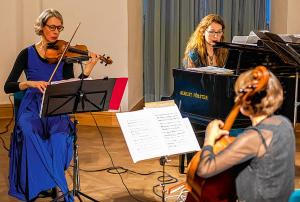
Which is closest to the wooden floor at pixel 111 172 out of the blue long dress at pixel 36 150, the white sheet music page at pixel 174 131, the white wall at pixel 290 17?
the blue long dress at pixel 36 150

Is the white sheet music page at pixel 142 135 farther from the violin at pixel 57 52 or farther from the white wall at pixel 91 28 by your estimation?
the white wall at pixel 91 28

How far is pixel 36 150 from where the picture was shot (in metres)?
3.80

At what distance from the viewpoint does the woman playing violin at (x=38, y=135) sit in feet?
12.4

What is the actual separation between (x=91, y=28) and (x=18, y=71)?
2.59 metres

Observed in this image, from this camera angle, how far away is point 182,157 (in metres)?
4.62

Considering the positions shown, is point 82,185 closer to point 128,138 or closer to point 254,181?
point 128,138

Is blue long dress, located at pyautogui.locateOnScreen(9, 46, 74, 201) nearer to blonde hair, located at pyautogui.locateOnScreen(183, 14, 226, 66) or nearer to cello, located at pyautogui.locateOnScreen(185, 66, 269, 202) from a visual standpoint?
blonde hair, located at pyautogui.locateOnScreen(183, 14, 226, 66)

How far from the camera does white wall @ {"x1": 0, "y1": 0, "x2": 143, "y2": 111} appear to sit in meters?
6.51

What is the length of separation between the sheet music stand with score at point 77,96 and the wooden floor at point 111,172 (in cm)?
63

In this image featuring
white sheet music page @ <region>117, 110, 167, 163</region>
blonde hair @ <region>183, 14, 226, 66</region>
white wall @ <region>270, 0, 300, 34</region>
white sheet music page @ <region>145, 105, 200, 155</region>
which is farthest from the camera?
white wall @ <region>270, 0, 300, 34</region>

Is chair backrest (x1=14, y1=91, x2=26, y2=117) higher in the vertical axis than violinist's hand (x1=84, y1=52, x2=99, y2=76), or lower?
lower

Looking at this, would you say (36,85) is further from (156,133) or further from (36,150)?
(156,133)

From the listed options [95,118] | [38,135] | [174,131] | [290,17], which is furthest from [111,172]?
[290,17]

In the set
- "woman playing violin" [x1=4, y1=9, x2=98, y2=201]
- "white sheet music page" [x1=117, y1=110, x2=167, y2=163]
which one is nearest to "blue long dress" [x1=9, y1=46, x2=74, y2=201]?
"woman playing violin" [x1=4, y1=9, x2=98, y2=201]
